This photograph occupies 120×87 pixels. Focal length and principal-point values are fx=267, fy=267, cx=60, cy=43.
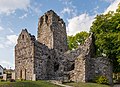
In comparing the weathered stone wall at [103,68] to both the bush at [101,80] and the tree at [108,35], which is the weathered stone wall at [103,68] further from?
the bush at [101,80]

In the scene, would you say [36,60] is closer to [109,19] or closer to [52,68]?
[52,68]

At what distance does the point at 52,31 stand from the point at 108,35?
12570 mm

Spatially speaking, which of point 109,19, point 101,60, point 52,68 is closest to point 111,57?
point 101,60

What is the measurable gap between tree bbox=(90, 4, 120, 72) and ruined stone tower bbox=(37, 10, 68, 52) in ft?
27.1

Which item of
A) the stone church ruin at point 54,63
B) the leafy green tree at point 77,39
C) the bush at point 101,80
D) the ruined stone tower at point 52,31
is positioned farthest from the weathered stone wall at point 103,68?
the leafy green tree at point 77,39

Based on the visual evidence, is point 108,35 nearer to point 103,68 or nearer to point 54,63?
point 103,68

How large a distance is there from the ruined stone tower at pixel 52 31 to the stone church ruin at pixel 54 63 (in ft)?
7.79

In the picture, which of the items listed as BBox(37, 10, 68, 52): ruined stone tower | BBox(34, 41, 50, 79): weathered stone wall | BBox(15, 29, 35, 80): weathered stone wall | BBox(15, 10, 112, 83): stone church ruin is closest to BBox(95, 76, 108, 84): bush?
BBox(15, 10, 112, 83): stone church ruin

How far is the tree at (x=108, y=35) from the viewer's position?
43.1 metres

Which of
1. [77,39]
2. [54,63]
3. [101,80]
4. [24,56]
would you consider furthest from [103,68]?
[77,39]

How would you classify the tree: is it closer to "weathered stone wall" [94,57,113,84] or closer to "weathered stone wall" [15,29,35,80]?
"weathered stone wall" [94,57,113,84]

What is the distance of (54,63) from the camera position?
4741 centimetres

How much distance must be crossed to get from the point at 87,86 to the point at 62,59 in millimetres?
11612

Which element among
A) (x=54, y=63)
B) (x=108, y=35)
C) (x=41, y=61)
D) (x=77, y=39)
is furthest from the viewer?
(x=77, y=39)
